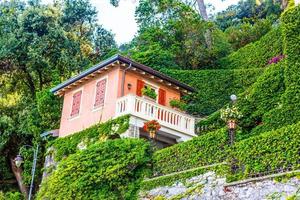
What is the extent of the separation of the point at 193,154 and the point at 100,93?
8.96m

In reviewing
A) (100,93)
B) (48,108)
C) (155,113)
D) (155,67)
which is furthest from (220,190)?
(155,67)

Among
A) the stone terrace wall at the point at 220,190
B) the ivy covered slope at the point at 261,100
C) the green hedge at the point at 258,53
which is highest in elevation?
the green hedge at the point at 258,53

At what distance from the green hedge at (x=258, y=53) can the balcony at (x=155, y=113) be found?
30.2 feet

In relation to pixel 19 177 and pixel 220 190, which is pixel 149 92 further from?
pixel 19 177

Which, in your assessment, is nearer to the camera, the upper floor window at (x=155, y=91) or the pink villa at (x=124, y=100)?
the pink villa at (x=124, y=100)

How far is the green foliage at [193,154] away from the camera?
15.0 meters

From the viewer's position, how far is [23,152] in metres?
29.2

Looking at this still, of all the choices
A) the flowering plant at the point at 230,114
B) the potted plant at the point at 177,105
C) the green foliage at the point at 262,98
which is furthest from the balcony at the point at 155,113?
the flowering plant at the point at 230,114

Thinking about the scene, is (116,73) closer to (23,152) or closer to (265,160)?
(23,152)

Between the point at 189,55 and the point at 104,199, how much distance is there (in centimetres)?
1828

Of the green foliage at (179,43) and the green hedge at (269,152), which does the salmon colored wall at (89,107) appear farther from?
the green hedge at (269,152)

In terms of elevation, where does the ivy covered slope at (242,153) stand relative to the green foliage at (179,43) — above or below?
below

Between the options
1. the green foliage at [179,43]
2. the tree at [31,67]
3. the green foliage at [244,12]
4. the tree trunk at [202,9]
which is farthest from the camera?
the green foliage at [244,12]

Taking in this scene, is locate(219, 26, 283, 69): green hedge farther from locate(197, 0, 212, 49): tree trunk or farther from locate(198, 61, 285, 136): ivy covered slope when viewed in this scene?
locate(198, 61, 285, 136): ivy covered slope
